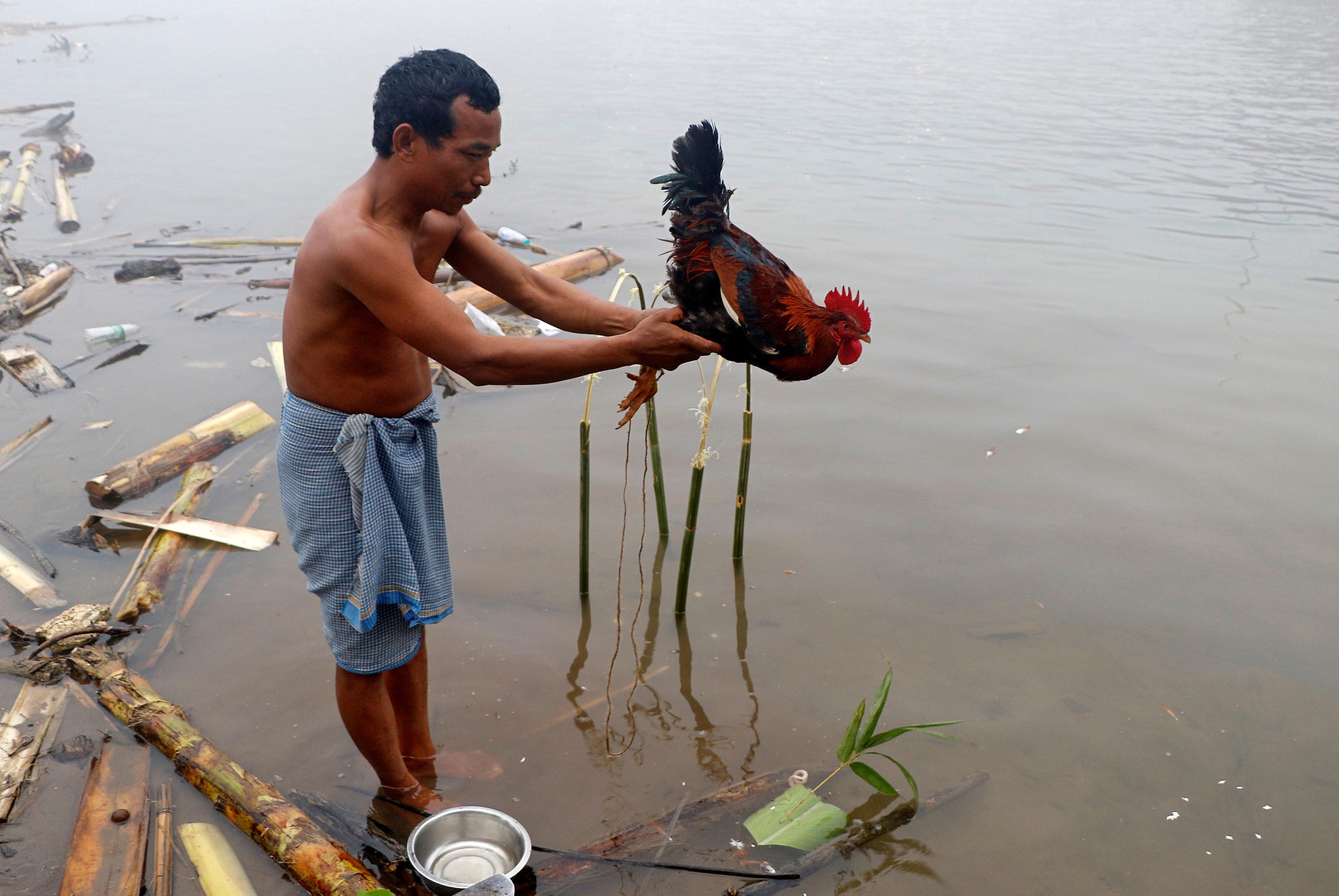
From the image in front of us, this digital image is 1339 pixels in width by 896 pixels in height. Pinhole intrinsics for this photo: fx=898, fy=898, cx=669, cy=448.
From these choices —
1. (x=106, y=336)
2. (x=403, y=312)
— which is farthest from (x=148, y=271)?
→ (x=403, y=312)

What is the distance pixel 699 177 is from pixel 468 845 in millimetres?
2023

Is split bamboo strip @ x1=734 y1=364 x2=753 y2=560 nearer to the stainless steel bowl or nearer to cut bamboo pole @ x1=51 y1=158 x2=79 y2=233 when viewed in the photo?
the stainless steel bowl

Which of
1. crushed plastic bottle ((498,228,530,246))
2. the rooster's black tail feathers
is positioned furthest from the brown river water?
the rooster's black tail feathers

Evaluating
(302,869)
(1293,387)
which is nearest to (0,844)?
(302,869)

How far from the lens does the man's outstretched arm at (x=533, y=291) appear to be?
2641 mm

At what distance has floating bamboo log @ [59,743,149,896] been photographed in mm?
2436

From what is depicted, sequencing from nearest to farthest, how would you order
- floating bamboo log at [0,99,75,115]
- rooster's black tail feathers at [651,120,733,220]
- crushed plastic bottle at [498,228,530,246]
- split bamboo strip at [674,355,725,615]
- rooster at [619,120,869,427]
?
rooster at [619,120,869,427], rooster's black tail feathers at [651,120,733,220], split bamboo strip at [674,355,725,615], crushed plastic bottle at [498,228,530,246], floating bamboo log at [0,99,75,115]

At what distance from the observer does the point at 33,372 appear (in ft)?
18.4

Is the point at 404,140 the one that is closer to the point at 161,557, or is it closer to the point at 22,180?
the point at 161,557

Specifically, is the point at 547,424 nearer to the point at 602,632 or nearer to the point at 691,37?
the point at 602,632

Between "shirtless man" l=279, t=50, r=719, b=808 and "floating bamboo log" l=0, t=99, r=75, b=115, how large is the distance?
16.1 meters

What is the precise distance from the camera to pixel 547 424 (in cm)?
549

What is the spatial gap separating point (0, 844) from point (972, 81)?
17301 millimetres

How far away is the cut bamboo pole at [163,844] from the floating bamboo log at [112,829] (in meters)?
0.03
